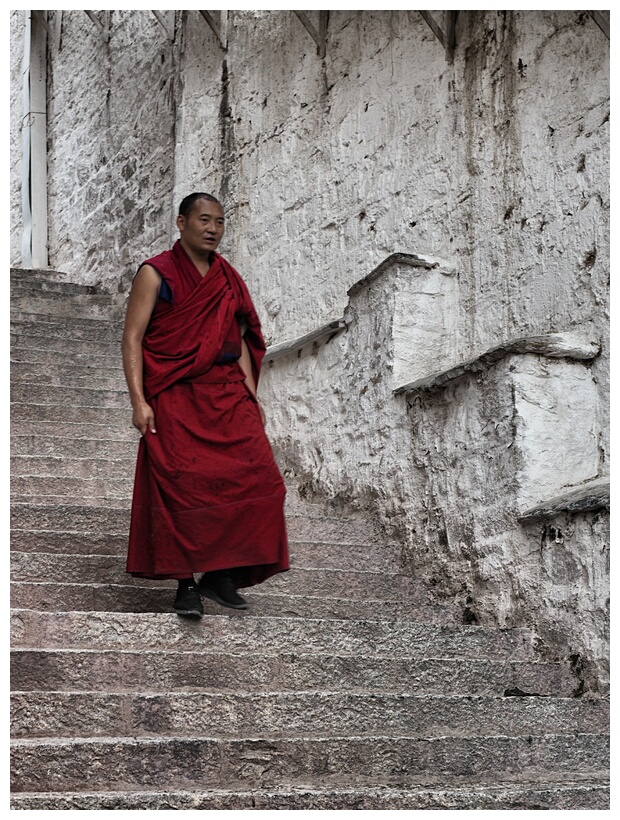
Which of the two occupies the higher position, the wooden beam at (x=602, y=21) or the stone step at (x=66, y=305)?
the wooden beam at (x=602, y=21)

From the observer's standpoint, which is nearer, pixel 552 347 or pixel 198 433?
pixel 198 433

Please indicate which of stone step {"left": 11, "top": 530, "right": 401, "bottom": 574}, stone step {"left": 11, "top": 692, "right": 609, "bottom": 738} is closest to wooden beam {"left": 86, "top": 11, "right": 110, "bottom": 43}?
stone step {"left": 11, "top": 530, "right": 401, "bottom": 574}

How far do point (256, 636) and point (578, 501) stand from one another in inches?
51.7

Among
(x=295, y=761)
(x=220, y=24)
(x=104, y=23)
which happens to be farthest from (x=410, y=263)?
(x=104, y=23)

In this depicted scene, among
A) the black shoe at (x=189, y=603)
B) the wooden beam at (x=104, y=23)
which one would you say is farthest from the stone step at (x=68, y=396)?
the wooden beam at (x=104, y=23)

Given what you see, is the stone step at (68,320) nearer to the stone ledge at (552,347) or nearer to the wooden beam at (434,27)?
the wooden beam at (434,27)

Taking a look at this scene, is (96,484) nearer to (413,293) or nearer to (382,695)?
(413,293)

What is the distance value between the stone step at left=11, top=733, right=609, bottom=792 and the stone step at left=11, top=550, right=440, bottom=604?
120cm

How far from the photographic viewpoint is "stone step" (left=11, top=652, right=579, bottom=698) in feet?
11.6

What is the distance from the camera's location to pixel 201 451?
4.27 m

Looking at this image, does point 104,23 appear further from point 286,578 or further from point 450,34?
point 286,578

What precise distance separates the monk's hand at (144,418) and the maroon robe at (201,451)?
3cm

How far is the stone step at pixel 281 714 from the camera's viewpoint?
3.30 m

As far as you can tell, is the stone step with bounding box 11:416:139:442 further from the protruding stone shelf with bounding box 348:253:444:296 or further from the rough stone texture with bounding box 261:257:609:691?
the protruding stone shelf with bounding box 348:253:444:296
